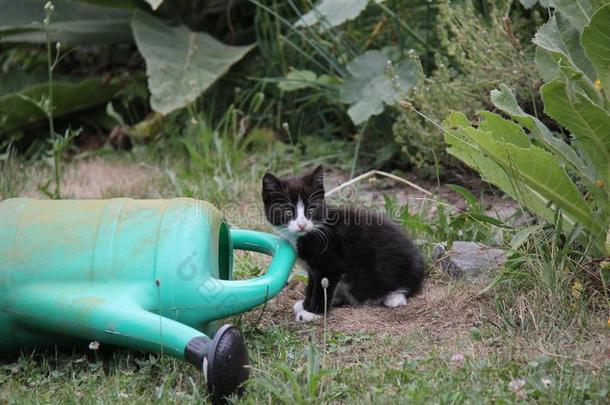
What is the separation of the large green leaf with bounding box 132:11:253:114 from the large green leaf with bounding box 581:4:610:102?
2488 mm

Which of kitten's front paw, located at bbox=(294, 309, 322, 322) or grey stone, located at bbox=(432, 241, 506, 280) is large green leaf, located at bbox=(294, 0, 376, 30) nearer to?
grey stone, located at bbox=(432, 241, 506, 280)

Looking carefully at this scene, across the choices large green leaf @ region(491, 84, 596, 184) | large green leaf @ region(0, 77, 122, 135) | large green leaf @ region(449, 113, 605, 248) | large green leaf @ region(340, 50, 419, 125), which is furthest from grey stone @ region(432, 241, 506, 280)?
large green leaf @ region(0, 77, 122, 135)

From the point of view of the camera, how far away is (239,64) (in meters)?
5.85

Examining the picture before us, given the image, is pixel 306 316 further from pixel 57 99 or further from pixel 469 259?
pixel 57 99

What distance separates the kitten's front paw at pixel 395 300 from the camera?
11.0 feet

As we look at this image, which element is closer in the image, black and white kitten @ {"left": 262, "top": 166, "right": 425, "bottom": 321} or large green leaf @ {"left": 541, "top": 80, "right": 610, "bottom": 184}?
large green leaf @ {"left": 541, "top": 80, "right": 610, "bottom": 184}

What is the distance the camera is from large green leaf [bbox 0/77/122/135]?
5422 mm

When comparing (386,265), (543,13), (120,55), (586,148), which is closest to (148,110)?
(120,55)

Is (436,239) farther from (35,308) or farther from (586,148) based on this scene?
(35,308)

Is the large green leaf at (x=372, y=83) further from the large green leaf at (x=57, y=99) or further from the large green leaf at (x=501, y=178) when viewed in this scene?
the large green leaf at (x=57, y=99)

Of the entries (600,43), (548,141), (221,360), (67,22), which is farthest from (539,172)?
(67,22)

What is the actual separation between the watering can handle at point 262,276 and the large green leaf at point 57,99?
2.45 meters

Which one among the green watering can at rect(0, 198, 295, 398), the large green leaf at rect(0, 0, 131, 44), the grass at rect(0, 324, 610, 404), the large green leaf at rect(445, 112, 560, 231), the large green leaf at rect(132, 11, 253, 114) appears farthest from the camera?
the large green leaf at rect(0, 0, 131, 44)

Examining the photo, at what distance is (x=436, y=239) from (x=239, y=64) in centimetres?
255
